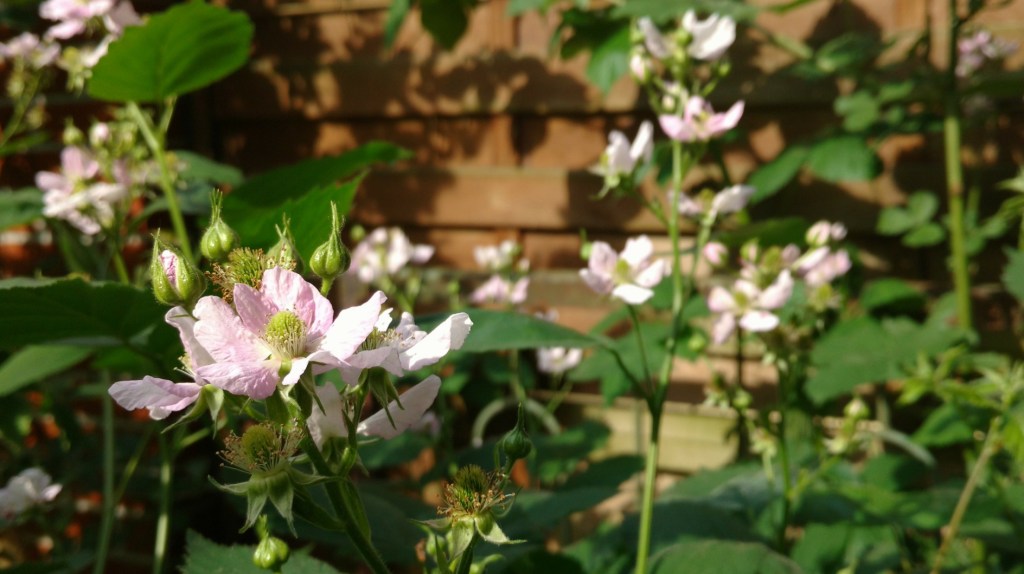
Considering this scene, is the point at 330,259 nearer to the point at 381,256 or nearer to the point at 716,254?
the point at 716,254

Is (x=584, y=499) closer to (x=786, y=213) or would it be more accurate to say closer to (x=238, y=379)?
(x=238, y=379)

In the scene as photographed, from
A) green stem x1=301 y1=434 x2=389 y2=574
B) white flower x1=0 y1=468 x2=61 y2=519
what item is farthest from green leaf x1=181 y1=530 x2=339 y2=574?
white flower x1=0 y1=468 x2=61 y2=519

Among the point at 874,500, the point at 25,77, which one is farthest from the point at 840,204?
the point at 25,77

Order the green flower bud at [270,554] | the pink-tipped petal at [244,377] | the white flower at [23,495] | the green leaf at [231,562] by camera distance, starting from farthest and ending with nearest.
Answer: the white flower at [23,495] → the green leaf at [231,562] → the green flower bud at [270,554] → the pink-tipped petal at [244,377]

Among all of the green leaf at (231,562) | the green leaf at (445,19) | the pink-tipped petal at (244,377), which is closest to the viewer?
the pink-tipped petal at (244,377)

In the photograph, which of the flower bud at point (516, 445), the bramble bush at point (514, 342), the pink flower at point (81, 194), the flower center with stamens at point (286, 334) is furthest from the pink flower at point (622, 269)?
the pink flower at point (81, 194)

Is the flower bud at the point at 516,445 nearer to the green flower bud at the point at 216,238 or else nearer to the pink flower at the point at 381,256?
the green flower bud at the point at 216,238
